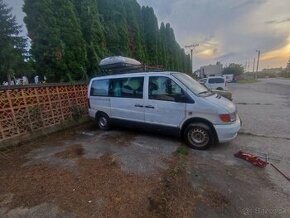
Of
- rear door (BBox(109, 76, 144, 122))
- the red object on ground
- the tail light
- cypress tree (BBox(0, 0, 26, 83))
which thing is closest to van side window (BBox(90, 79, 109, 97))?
rear door (BBox(109, 76, 144, 122))

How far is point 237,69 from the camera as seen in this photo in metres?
69.8

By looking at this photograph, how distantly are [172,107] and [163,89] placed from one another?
0.53 metres

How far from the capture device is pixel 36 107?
20.7ft

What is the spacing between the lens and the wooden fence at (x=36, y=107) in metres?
5.54

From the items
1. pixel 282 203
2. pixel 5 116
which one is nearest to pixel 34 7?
pixel 5 116

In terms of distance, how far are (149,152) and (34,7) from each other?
6610 millimetres

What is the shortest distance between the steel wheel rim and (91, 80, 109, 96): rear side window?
3.00 meters

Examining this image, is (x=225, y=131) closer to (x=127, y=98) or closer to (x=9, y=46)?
(x=127, y=98)

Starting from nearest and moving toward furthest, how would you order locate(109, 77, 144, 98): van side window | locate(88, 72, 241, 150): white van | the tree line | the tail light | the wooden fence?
the tail light
locate(88, 72, 241, 150): white van
the wooden fence
locate(109, 77, 144, 98): van side window
the tree line

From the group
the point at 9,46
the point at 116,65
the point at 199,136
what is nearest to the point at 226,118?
the point at 199,136

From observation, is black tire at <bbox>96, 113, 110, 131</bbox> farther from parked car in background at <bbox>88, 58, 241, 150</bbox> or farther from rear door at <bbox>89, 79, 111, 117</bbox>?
parked car in background at <bbox>88, 58, 241, 150</bbox>

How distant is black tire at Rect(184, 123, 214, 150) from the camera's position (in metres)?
4.94

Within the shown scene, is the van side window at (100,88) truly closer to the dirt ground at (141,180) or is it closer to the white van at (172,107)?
the white van at (172,107)

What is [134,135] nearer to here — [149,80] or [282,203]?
[149,80]
